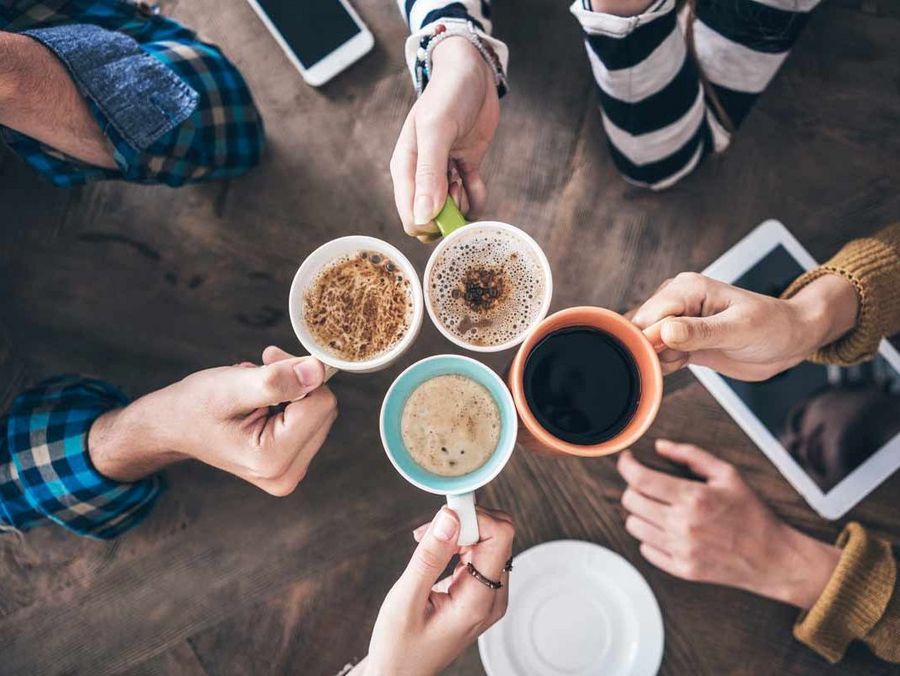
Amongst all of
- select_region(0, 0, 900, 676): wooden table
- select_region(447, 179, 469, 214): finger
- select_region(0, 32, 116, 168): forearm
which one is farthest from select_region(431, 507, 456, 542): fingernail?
select_region(0, 32, 116, 168): forearm

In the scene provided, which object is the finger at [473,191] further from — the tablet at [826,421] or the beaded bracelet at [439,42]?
the tablet at [826,421]

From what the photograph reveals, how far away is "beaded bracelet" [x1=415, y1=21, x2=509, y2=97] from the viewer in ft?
3.43

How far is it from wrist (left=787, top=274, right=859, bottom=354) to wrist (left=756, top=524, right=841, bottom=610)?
1.36 ft

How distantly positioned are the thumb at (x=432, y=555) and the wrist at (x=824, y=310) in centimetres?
63

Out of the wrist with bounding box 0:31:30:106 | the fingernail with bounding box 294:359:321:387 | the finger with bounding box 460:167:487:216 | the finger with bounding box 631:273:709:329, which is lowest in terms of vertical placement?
the finger with bounding box 631:273:709:329

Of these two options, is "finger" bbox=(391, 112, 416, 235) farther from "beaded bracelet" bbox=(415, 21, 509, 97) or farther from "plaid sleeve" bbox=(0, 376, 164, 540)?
"plaid sleeve" bbox=(0, 376, 164, 540)

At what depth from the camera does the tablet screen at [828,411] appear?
4.23ft

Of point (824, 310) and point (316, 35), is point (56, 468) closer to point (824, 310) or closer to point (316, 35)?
point (316, 35)

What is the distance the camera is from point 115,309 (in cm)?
138

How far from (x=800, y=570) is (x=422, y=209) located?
3.28ft

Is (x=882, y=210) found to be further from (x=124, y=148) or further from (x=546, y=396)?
(x=124, y=148)

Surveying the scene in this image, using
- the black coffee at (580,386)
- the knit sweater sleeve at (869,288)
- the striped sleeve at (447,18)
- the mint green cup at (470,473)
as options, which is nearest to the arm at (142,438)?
the mint green cup at (470,473)

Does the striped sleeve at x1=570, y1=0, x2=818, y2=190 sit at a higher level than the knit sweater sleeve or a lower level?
higher

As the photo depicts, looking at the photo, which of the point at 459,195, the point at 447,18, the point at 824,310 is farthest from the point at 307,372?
the point at 824,310
